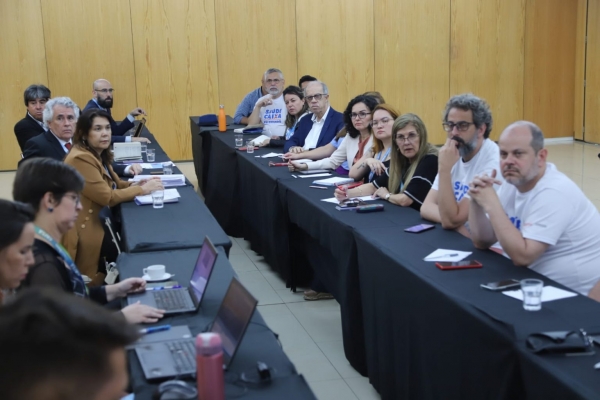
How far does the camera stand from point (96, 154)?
4285mm

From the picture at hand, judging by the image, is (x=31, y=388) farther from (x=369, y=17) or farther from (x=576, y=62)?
(x=576, y=62)

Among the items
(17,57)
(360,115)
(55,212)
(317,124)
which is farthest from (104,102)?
(55,212)

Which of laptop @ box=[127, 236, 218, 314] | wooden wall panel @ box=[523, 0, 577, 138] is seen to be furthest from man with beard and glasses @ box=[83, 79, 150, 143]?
wooden wall panel @ box=[523, 0, 577, 138]

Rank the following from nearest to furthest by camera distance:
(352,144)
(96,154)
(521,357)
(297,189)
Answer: (521,357) → (96,154) → (297,189) → (352,144)

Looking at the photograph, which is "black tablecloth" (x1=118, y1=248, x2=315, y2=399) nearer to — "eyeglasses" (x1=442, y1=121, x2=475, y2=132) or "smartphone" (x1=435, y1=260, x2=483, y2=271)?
"smartphone" (x1=435, y1=260, x2=483, y2=271)

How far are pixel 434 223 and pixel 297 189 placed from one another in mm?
1316

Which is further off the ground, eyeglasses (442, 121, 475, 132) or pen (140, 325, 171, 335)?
eyeglasses (442, 121, 475, 132)

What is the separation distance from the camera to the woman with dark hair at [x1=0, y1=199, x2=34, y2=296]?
183cm

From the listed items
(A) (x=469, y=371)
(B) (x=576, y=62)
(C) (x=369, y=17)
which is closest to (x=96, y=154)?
→ (A) (x=469, y=371)

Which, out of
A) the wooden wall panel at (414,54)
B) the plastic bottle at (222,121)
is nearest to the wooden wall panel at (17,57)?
the plastic bottle at (222,121)

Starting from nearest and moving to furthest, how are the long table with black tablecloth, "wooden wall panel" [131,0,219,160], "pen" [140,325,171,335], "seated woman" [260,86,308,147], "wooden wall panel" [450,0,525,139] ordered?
the long table with black tablecloth → "pen" [140,325,171,335] → "seated woman" [260,86,308,147] → "wooden wall panel" [131,0,219,160] → "wooden wall panel" [450,0,525,139]

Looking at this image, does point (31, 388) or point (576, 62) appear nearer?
point (31, 388)

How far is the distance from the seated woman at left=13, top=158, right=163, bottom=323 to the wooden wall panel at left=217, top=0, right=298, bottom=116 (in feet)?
25.5

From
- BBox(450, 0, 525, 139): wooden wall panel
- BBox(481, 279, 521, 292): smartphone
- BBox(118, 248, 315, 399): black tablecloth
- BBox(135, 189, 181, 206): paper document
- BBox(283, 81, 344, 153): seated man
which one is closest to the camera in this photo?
BBox(118, 248, 315, 399): black tablecloth
